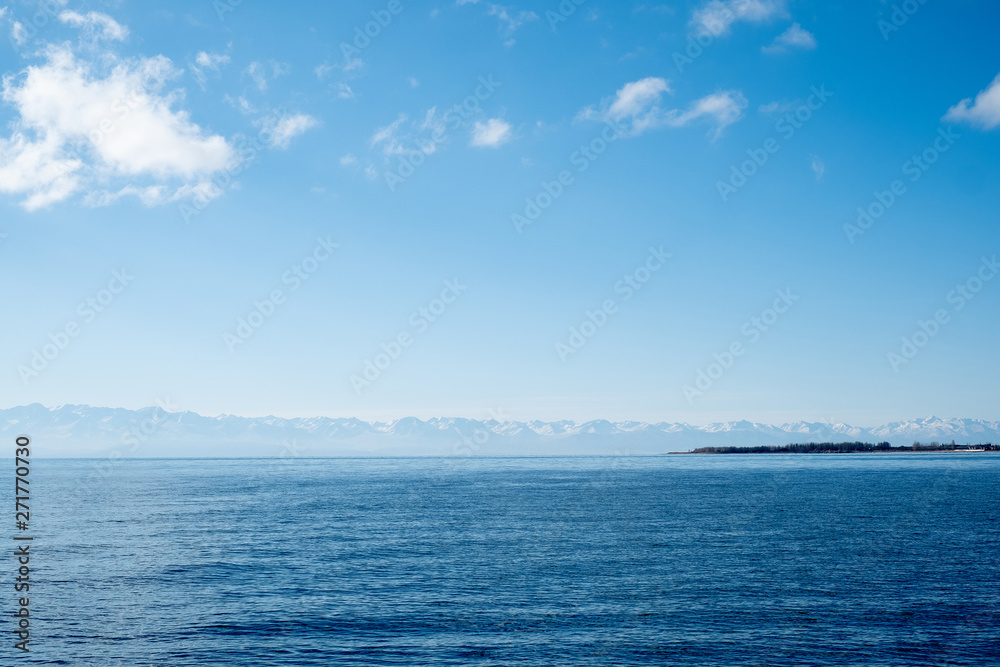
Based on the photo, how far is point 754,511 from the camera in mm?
87688

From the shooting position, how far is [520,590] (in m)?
43.1

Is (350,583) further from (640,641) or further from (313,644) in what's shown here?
(640,641)

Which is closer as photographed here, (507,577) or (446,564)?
(507,577)

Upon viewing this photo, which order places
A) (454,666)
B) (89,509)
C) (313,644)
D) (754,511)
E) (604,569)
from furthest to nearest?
(89,509), (754,511), (604,569), (313,644), (454,666)

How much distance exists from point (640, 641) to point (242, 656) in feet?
63.4

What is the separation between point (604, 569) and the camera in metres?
49.4

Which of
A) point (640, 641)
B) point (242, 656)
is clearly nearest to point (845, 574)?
point (640, 641)

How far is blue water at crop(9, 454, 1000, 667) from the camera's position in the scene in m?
32.3

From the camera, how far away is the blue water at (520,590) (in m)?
32.3

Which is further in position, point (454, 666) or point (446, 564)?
point (446, 564)

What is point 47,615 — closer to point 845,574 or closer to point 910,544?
point 845,574

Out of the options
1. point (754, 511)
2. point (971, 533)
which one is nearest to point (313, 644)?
point (971, 533)

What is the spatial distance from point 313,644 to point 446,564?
63.2 feet

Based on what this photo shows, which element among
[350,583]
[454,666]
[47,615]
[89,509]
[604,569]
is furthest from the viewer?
[89,509]
